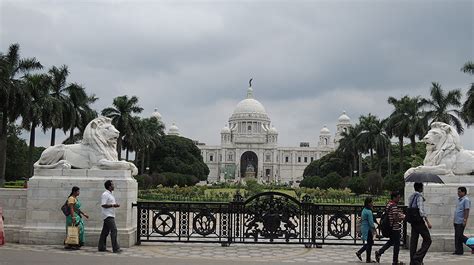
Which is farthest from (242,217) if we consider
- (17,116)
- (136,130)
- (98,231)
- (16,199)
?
(136,130)

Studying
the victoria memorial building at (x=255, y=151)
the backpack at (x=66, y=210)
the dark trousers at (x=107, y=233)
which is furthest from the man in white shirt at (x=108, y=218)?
the victoria memorial building at (x=255, y=151)

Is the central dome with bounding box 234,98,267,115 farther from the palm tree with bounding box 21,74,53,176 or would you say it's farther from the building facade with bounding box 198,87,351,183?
the palm tree with bounding box 21,74,53,176

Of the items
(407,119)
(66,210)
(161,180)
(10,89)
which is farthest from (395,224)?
(161,180)

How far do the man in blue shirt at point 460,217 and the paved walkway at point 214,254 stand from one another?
13.4 inches

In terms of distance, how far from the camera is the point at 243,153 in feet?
500

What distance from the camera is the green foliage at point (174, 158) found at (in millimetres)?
79875

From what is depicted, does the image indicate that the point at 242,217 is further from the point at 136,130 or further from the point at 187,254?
the point at 136,130

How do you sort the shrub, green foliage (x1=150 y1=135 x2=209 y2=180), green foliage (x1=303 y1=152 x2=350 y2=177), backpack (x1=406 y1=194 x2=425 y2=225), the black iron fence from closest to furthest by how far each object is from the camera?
backpack (x1=406 y1=194 x2=425 y2=225) < the black iron fence < the shrub < green foliage (x1=150 y1=135 x2=209 y2=180) < green foliage (x1=303 y1=152 x2=350 y2=177)

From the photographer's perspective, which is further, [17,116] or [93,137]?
[17,116]

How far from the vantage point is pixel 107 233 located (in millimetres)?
12969

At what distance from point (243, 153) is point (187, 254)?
140 meters

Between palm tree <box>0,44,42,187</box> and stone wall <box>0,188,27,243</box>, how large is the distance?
20849 millimetres

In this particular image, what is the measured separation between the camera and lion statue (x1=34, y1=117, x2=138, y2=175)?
1431 centimetres

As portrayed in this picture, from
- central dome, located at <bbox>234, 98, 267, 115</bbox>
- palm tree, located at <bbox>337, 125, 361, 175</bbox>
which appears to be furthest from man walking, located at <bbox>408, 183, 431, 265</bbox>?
central dome, located at <bbox>234, 98, 267, 115</bbox>
